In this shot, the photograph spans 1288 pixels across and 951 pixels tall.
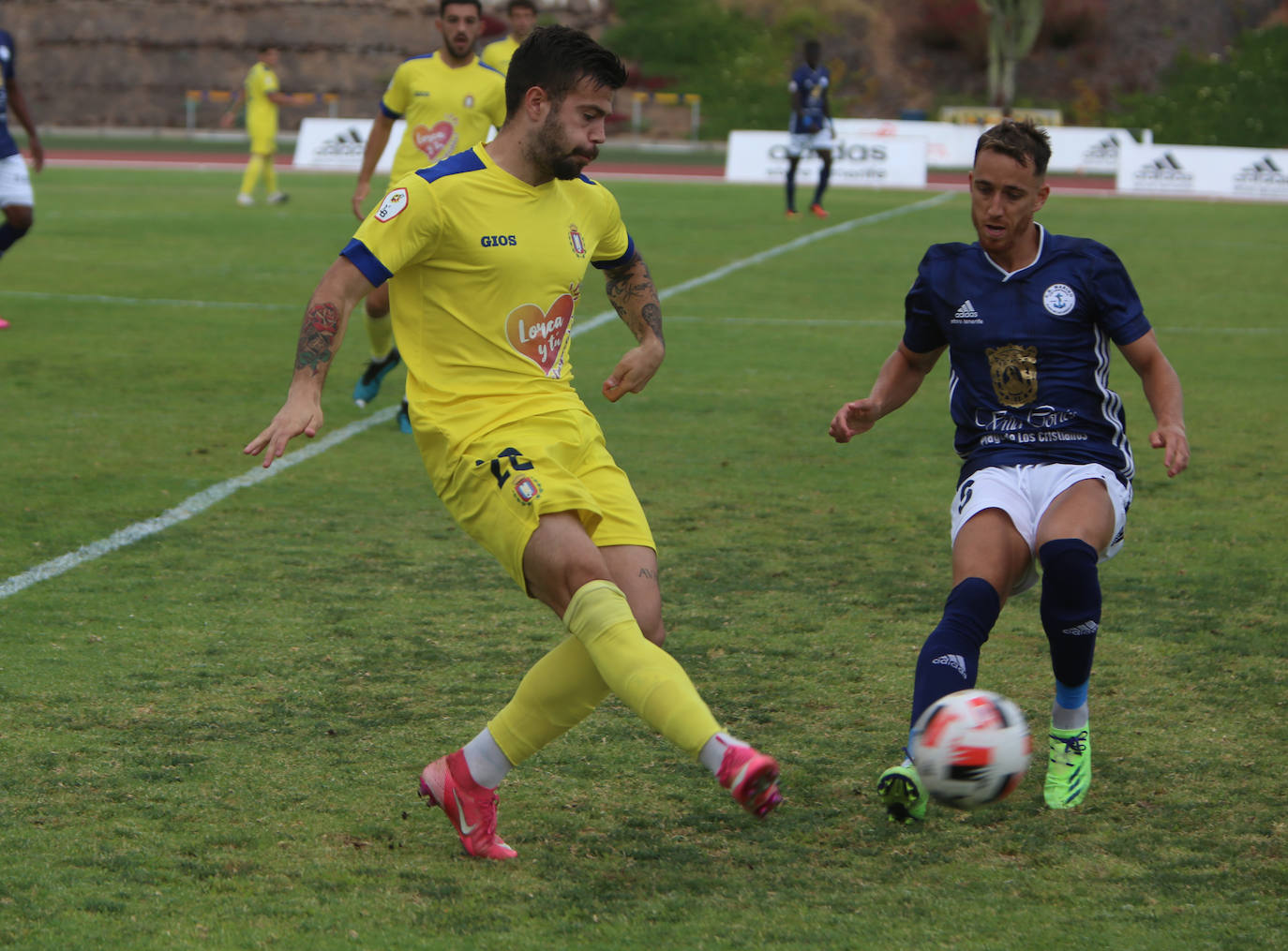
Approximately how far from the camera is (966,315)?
4.25 m

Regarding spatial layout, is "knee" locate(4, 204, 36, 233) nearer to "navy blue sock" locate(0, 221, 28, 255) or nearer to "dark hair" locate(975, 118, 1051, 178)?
"navy blue sock" locate(0, 221, 28, 255)

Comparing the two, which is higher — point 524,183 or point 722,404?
point 524,183

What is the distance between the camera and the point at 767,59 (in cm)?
4625

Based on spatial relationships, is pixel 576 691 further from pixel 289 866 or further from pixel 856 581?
pixel 856 581

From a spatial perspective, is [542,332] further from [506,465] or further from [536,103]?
[536,103]

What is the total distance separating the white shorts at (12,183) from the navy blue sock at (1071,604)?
29.8 feet

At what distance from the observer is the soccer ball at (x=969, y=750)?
3520mm

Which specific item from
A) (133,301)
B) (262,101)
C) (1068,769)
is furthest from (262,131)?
(1068,769)

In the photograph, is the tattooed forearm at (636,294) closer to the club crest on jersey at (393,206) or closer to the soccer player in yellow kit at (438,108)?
the club crest on jersey at (393,206)

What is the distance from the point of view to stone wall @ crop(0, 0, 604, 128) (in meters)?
48.0

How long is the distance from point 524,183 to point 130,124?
4775 cm

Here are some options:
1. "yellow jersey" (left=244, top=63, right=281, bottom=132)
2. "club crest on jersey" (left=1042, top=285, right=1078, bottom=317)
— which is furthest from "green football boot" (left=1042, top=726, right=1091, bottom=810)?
"yellow jersey" (left=244, top=63, right=281, bottom=132)

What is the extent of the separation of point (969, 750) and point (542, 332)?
1.44m

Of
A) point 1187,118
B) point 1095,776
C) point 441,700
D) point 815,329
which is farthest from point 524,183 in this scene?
point 1187,118
